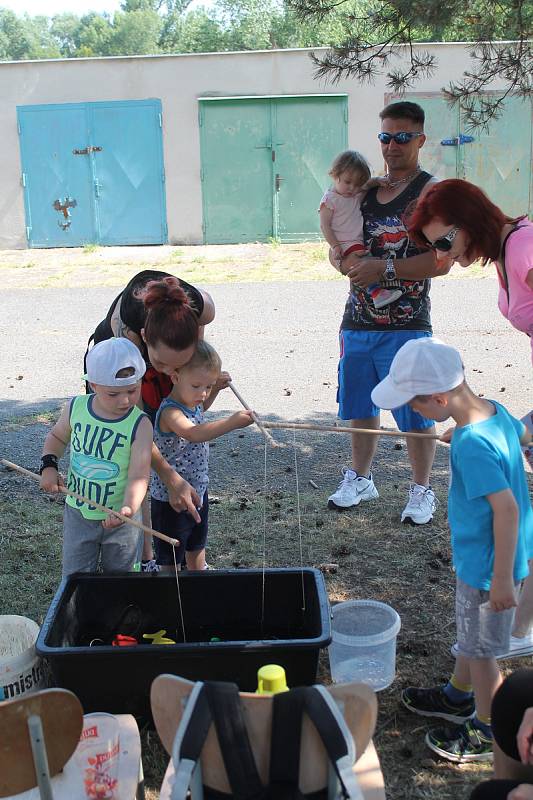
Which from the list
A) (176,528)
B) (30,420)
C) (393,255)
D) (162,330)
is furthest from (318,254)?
(162,330)

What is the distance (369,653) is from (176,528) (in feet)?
3.14

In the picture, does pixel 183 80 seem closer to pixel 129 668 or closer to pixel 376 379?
pixel 376 379

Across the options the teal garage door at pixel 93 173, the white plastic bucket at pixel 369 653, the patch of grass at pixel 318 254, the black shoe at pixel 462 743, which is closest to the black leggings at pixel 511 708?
the black shoe at pixel 462 743

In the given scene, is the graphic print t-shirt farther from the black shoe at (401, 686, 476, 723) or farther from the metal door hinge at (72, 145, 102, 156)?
the metal door hinge at (72, 145, 102, 156)

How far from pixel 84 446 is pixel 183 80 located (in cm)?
1436

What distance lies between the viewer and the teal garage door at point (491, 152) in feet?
53.8

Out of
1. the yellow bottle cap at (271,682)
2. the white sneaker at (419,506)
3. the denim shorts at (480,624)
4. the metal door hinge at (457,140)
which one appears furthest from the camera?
the metal door hinge at (457,140)

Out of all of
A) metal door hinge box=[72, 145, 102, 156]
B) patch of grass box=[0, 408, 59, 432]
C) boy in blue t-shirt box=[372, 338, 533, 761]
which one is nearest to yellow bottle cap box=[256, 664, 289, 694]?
boy in blue t-shirt box=[372, 338, 533, 761]

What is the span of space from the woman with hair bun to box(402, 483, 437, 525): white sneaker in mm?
1499

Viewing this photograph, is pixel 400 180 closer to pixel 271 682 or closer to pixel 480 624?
pixel 480 624

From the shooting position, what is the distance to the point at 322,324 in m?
9.58

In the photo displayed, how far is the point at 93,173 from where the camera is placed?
656 inches

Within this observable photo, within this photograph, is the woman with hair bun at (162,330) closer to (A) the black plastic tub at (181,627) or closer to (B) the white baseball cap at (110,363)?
(B) the white baseball cap at (110,363)

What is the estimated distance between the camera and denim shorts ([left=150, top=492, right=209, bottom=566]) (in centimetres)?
352
